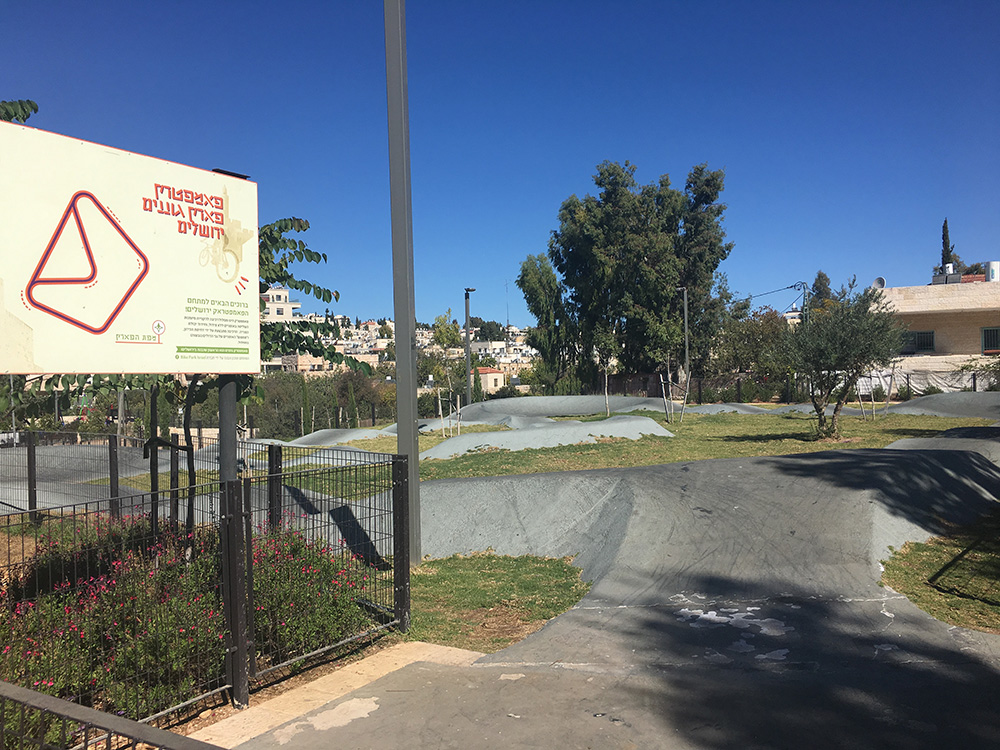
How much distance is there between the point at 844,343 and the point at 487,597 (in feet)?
45.8

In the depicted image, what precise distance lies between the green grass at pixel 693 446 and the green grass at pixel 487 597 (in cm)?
528

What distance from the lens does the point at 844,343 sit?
17750 millimetres

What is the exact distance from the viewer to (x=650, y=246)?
4419 cm

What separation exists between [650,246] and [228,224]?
41443 mm

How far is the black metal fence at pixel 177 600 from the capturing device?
13.6ft

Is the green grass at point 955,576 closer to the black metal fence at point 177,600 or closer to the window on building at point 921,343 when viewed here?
the black metal fence at point 177,600

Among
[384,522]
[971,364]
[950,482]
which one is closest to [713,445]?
[950,482]

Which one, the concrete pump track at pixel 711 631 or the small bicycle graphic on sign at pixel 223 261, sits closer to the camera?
the concrete pump track at pixel 711 631

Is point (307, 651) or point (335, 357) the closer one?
point (307, 651)

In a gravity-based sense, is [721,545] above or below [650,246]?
below

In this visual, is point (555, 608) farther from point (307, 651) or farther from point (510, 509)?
point (510, 509)

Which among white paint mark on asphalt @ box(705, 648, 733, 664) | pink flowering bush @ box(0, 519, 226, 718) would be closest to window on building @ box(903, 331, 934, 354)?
white paint mark on asphalt @ box(705, 648, 733, 664)

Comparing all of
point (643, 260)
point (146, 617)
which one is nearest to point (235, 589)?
point (146, 617)

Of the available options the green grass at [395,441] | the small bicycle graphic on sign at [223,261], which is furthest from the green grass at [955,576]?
the green grass at [395,441]
